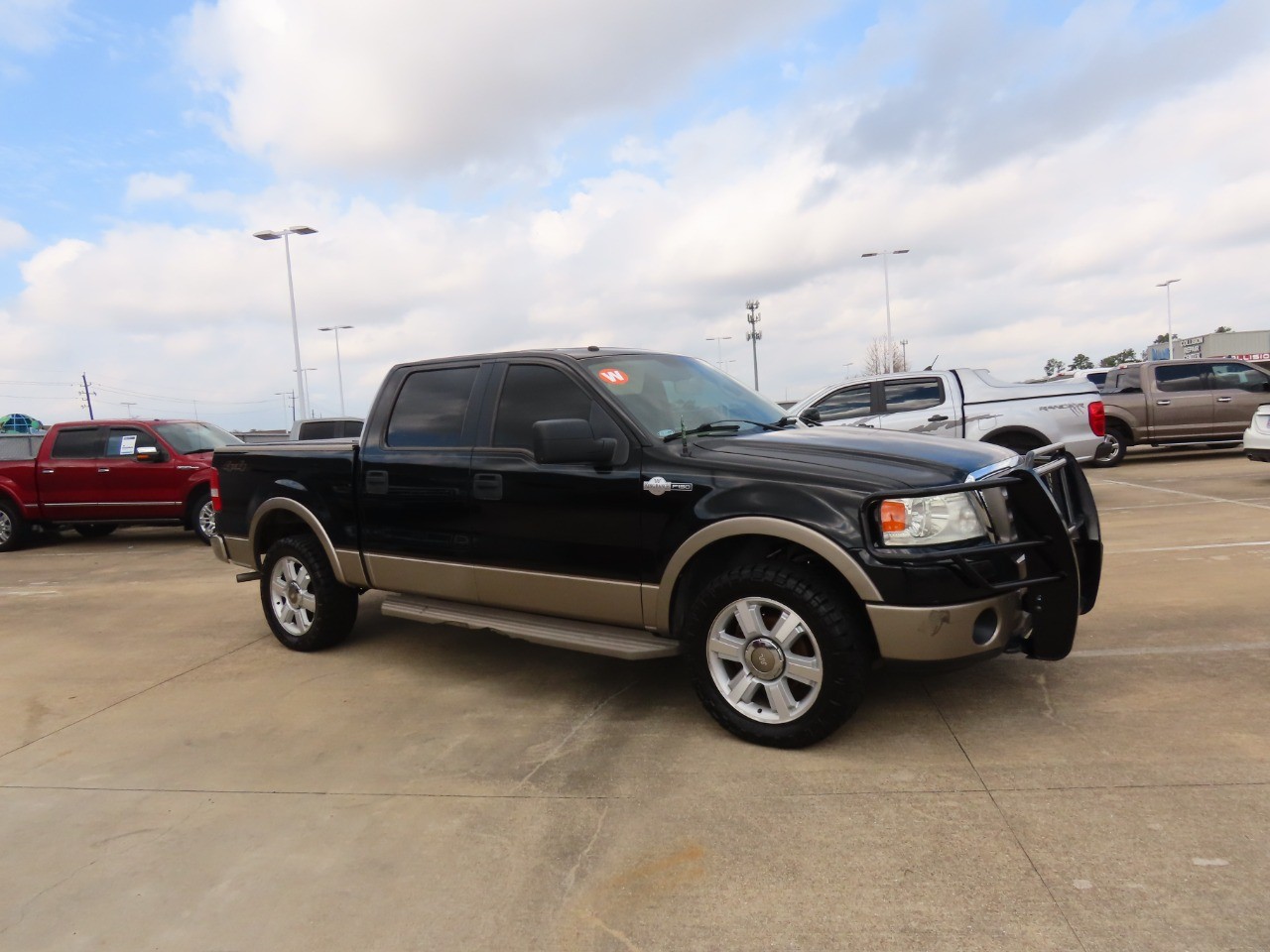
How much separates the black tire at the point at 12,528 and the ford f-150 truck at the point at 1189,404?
54.3ft

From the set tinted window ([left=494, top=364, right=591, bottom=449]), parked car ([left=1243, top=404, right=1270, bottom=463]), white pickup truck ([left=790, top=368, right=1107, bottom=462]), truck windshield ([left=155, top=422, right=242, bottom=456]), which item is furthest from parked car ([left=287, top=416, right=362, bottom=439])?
parked car ([left=1243, top=404, right=1270, bottom=463])

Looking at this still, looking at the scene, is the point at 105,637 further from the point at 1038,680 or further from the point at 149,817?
the point at 1038,680

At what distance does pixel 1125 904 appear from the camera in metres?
2.51

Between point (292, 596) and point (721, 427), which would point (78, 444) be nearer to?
point (292, 596)

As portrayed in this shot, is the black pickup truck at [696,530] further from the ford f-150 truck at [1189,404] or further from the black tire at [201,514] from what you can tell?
the ford f-150 truck at [1189,404]

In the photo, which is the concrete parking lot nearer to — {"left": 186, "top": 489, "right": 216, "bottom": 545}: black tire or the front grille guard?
the front grille guard

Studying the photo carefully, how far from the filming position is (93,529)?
13.0 m

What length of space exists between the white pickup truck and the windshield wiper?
19.1 ft

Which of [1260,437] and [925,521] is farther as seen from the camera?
[1260,437]

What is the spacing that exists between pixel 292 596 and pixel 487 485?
201 centimetres

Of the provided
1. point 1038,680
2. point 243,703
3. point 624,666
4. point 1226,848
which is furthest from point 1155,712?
Answer: point 243,703

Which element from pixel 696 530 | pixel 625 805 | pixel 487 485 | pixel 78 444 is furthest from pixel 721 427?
pixel 78 444

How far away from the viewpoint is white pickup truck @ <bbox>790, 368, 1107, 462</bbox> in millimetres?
10594

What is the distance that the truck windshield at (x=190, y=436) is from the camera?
11.6 m
